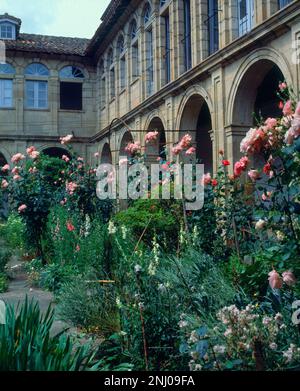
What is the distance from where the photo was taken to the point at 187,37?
1055 centimetres

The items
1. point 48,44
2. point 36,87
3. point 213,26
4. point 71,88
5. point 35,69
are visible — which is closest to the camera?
point 213,26

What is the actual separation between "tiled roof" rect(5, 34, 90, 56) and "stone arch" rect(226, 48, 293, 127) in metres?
10.3

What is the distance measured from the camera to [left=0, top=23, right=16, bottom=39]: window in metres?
18.3

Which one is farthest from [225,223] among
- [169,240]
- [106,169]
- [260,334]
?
[106,169]

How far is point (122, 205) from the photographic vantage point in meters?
7.55

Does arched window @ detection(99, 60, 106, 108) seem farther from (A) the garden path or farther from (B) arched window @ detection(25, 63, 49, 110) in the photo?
(A) the garden path

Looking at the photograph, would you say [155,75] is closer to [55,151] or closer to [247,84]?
[247,84]

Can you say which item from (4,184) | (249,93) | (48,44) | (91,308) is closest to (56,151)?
(48,44)

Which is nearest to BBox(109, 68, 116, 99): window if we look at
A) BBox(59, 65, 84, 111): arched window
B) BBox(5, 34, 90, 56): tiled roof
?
BBox(5, 34, 90, 56): tiled roof

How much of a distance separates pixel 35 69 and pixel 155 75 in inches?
320

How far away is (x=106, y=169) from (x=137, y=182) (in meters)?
1.00

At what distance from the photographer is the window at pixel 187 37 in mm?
10461

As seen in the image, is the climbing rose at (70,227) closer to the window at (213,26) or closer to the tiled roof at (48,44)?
the window at (213,26)

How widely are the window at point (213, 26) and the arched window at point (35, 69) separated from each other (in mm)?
10291
